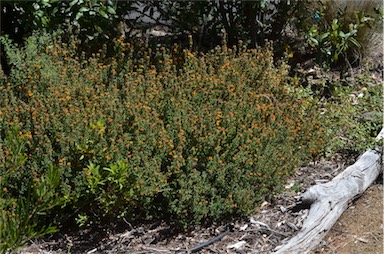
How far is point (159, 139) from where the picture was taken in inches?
184

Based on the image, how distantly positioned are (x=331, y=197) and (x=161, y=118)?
5.02ft

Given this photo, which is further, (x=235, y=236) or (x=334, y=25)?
(x=334, y=25)

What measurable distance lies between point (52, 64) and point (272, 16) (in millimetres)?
3044

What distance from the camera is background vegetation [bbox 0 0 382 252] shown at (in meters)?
4.46

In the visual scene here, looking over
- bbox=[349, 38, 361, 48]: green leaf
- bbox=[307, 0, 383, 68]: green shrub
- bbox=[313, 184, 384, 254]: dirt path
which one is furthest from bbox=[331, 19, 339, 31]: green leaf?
bbox=[313, 184, 384, 254]: dirt path

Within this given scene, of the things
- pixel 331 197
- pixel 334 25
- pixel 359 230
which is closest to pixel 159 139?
pixel 331 197

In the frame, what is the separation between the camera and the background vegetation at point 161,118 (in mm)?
4457

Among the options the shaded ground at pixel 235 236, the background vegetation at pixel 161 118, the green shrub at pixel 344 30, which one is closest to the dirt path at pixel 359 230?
the shaded ground at pixel 235 236

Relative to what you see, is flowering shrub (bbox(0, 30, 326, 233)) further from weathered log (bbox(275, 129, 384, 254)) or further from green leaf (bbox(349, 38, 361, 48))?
green leaf (bbox(349, 38, 361, 48))

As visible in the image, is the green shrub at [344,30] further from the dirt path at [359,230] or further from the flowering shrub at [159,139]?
the dirt path at [359,230]

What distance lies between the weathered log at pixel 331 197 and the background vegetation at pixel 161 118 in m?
0.24

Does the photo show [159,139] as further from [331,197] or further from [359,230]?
[359,230]

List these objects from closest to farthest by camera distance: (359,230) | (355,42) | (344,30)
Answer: (359,230) → (355,42) → (344,30)

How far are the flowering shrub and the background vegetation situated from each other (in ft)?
0.04
